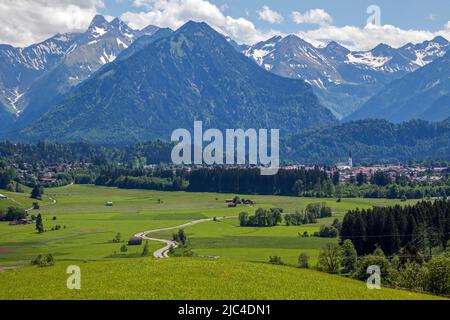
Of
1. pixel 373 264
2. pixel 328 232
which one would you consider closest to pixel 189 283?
pixel 373 264

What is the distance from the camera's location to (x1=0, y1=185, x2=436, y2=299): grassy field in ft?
192

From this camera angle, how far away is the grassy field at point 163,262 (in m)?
58.6

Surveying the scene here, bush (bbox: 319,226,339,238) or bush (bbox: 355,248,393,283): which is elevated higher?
bush (bbox: 319,226,339,238)

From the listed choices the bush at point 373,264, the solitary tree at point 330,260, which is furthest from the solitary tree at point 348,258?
the bush at point 373,264

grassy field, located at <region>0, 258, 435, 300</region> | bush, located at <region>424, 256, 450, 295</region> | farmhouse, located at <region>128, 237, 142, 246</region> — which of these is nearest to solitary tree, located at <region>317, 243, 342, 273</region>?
grassy field, located at <region>0, 258, 435, 300</region>

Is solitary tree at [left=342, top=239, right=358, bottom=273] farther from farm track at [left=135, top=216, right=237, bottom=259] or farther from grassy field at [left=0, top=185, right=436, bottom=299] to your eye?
farm track at [left=135, top=216, right=237, bottom=259]

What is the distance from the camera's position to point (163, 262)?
247 ft

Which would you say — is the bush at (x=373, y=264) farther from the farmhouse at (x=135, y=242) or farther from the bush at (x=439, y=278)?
the farmhouse at (x=135, y=242)

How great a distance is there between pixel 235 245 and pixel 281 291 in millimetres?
70607

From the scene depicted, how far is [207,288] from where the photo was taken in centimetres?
5812

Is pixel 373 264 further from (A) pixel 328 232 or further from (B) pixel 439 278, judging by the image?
(A) pixel 328 232
